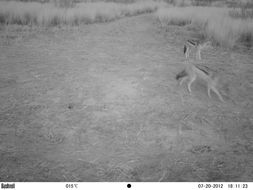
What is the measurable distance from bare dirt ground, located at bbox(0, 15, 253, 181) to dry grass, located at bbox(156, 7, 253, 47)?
1.42 meters

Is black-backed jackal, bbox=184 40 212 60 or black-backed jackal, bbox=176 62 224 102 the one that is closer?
black-backed jackal, bbox=176 62 224 102

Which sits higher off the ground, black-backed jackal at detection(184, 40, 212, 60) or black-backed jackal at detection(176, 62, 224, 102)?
black-backed jackal at detection(184, 40, 212, 60)

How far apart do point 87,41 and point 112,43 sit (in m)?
0.82

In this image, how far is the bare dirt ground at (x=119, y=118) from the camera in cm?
337

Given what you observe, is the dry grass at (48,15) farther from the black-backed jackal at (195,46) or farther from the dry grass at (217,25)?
the black-backed jackal at (195,46)

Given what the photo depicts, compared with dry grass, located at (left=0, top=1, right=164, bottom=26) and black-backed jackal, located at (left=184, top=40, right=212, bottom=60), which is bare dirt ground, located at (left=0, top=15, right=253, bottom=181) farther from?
dry grass, located at (left=0, top=1, right=164, bottom=26)

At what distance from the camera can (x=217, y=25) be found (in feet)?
33.9

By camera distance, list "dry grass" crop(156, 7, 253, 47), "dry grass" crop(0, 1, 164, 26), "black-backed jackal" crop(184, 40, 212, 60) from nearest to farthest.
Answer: "black-backed jackal" crop(184, 40, 212, 60) → "dry grass" crop(156, 7, 253, 47) → "dry grass" crop(0, 1, 164, 26)

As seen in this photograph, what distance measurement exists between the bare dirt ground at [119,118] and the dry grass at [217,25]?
4.64 feet

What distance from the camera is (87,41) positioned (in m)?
8.93

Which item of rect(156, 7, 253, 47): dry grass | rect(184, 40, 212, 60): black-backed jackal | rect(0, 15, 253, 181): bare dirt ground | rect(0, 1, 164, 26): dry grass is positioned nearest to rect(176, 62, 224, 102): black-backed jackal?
rect(0, 15, 253, 181): bare dirt ground

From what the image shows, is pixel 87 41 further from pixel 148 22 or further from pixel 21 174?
pixel 21 174

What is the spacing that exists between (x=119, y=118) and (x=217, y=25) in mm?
7462

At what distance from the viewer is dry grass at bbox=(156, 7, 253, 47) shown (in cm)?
900
